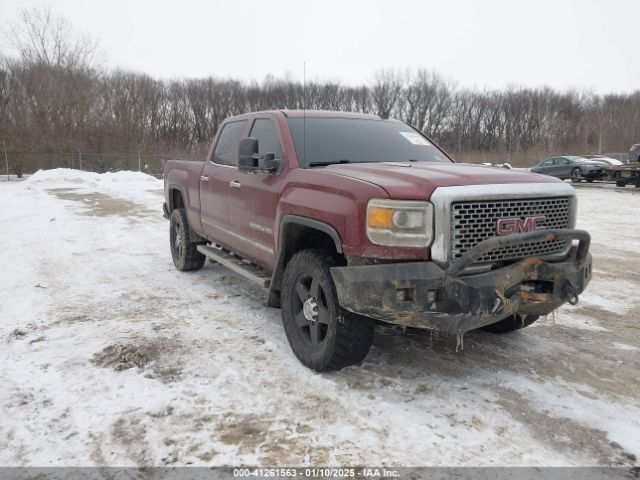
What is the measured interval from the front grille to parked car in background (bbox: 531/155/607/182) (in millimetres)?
22183

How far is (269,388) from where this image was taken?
132 inches

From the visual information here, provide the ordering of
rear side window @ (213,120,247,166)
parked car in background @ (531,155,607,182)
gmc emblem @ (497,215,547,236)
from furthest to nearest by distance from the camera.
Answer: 1. parked car in background @ (531,155,607,182)
2. rear side window @ (213,120,247,166)
3. gmc emblem @ (497,215,547,236)

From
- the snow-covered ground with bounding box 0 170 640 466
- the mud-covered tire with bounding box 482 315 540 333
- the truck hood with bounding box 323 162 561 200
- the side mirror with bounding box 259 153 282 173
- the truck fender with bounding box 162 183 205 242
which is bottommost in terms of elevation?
the snow-covered ground with bounding box 0 170 640 466

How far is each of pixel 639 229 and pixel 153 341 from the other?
35.1 ft

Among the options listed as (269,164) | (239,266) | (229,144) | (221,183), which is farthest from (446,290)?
(229,144)

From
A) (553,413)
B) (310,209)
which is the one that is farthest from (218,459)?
(553,413)

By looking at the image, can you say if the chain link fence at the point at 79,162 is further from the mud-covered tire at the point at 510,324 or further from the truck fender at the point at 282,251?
the mud-covered tire at the point at 510,324

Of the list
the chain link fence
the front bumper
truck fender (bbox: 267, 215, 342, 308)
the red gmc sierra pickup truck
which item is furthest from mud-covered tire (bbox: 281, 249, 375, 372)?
the chain link fence

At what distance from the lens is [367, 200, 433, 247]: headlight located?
3.01 metres

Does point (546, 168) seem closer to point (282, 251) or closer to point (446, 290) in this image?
point (282, 251)

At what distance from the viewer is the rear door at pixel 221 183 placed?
5.11m

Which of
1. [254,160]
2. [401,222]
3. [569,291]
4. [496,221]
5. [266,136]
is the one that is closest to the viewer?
[401,222]

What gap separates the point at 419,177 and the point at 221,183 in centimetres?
265

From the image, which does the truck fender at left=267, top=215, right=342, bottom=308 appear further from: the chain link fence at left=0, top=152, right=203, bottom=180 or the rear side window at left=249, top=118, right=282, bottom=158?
the chain link fence at left=0, top=152, right=203, bottom=180
